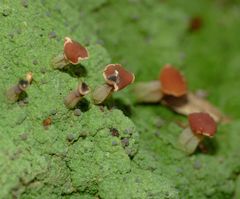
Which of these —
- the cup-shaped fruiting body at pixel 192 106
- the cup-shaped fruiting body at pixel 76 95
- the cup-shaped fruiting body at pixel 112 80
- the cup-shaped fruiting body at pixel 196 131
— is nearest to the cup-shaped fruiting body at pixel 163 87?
the cup-shaped fruiting body at pixel 192 106

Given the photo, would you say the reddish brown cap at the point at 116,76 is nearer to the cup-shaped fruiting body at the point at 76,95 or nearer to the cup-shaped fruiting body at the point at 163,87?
the cup-shaped fruiting body at the point at 76,95

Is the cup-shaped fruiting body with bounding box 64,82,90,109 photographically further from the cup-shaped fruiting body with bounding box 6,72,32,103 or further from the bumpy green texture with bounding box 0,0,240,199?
the cup-shaped fruiting body with bounding box 6,72,32,103

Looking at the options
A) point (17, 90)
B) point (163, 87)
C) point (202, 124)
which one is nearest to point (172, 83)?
point (163, 87)

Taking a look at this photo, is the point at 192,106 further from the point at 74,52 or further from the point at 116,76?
the point at 74,52

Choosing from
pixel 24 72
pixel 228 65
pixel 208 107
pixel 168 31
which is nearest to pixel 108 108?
pixel 24 72

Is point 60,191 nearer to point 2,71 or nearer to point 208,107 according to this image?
point 2,71

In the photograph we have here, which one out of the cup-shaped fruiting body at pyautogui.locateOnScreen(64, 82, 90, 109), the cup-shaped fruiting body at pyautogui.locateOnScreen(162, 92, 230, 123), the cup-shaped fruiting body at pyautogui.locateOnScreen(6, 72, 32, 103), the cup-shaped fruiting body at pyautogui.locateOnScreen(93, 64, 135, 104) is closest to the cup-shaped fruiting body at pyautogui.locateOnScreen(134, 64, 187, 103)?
the cup-shaped fruiting body at pyautogui.locateOnScreen(162, 92, 230, 123)

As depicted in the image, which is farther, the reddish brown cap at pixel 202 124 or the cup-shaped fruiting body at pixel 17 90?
the reddish brown cap at pixel 202 124
